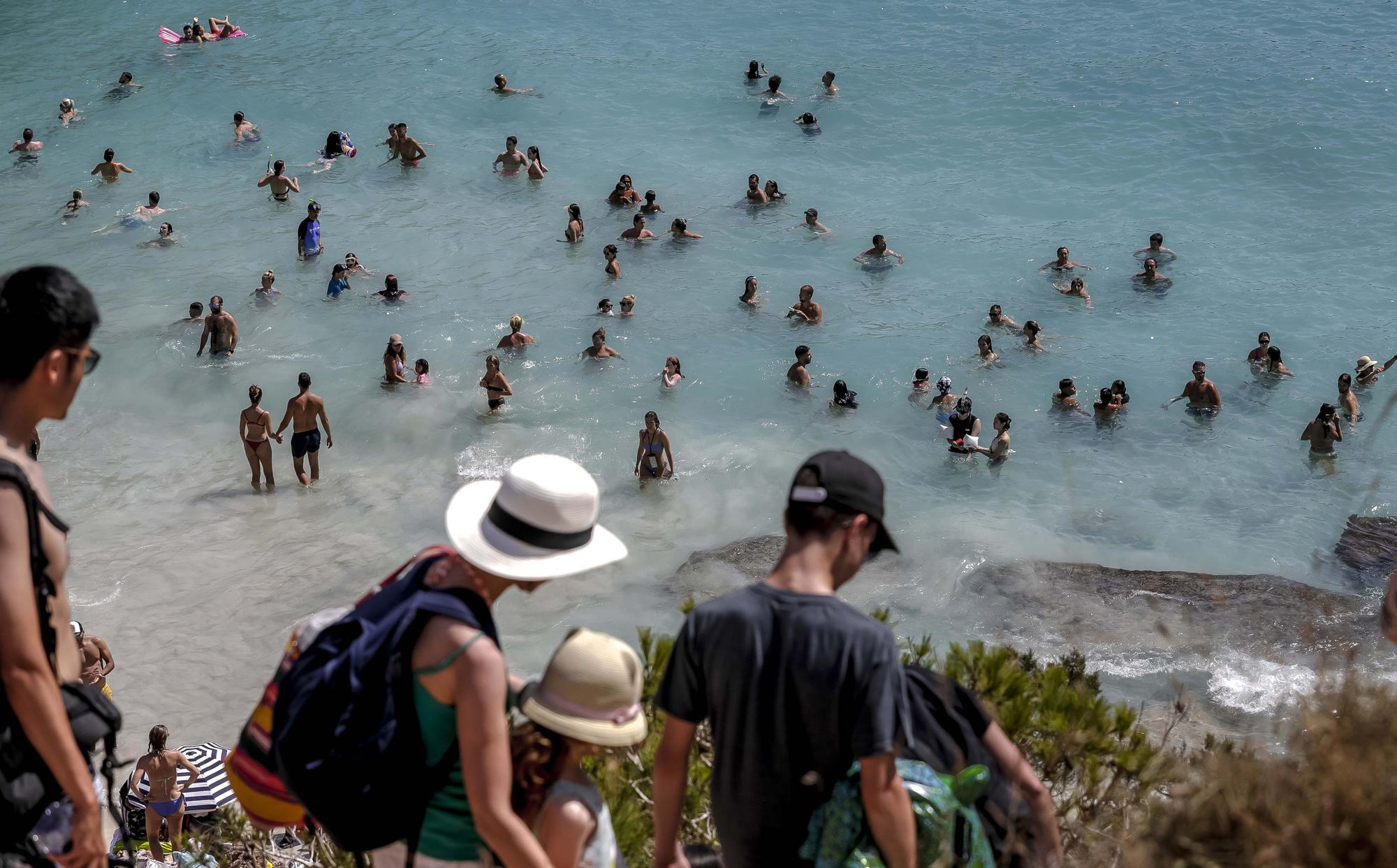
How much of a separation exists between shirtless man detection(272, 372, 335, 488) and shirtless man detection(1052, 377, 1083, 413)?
972cm

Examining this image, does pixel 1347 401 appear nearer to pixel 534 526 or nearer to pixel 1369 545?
pixel 1369 545

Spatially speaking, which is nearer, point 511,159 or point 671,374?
point 671,374

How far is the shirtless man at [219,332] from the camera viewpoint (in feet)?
63.5

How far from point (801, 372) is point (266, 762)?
1550 cm

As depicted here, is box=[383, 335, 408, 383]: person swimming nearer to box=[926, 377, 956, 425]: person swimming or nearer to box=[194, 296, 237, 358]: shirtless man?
box=[194, 296, 237, 358]: shirtless man

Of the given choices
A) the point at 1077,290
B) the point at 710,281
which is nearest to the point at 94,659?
the point at 710,281

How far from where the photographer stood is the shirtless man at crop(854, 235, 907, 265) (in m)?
22.4

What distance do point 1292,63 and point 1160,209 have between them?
8.23 meters

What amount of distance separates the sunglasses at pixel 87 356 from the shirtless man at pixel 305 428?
13135mm

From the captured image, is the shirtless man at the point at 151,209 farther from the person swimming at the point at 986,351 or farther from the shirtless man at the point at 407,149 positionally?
the person swimming at the point at 986,351

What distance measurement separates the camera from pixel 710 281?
21859mm

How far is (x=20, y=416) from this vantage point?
3.04m

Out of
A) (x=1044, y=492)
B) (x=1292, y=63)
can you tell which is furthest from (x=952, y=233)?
(x=1292, y=63)

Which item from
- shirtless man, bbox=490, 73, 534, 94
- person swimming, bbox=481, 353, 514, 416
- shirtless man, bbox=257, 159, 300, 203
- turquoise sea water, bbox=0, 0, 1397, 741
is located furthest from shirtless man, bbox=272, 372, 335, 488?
shirtless man, bbox=490, 73, 534, 94
